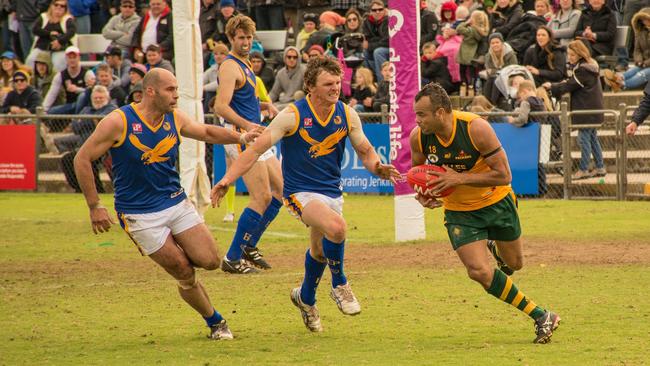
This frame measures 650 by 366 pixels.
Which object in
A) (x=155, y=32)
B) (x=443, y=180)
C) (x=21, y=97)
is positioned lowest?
(x=21, y=97)

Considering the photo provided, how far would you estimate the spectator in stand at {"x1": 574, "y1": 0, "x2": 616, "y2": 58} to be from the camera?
866 inches

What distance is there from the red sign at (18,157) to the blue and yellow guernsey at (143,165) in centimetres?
1556

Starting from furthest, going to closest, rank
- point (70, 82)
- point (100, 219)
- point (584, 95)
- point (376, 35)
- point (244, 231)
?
1. point (70, 82)
2. point (376, 35)
3. point (584, 95)
4. point (244, 231)
5. point (100, 219)

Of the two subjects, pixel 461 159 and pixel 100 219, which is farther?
pixel 461 159

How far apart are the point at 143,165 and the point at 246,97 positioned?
15.0 ft

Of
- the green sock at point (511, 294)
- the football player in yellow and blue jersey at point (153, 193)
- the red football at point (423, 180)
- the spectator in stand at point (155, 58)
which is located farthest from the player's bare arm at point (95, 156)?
the spectator in stand at point (155, 58)

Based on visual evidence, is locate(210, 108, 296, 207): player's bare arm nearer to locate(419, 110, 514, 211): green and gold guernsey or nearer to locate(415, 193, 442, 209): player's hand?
locate(419, 110, 514, 211): green and gold guernsey

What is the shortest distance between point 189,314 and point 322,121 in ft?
6.91

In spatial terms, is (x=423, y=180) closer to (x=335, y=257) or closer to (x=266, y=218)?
(x=335, y=257)

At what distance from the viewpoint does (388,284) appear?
11750mm

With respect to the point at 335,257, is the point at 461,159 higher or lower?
higher

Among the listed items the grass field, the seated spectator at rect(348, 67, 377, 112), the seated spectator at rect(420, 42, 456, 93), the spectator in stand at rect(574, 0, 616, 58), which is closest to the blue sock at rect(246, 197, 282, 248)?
the grass field

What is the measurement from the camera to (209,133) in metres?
9.49

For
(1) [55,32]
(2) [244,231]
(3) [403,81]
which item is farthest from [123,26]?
(2) [244,231]
